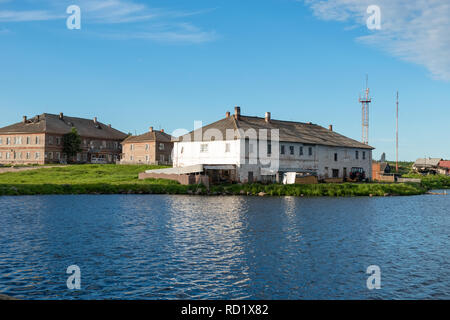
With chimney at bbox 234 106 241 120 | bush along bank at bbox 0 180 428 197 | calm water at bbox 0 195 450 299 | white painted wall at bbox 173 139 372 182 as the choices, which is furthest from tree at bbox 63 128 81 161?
calm water at bbox 0 195 450 299

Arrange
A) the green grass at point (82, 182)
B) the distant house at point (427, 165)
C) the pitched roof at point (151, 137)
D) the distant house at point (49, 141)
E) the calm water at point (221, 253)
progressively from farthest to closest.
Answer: the distant house at point (427, 165) < the pitched roof at point (151, 137) < the distant house at point (49, 141) < the green grass at point (82, 182) < the calm water at point (221, 253)

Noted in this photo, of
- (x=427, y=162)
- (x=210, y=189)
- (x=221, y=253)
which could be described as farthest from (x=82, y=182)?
(x=427, y=162)

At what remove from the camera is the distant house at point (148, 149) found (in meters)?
90.2

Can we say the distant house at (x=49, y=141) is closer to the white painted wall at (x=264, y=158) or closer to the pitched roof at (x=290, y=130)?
the white painted wall at (x=264, y=158)

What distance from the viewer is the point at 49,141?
86438mm

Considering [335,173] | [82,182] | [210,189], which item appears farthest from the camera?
[335,173]

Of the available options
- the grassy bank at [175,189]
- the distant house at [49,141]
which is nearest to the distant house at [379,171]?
the grassy bank at [175,189]

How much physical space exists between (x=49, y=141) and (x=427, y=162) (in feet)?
295

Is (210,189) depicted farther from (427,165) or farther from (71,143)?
(427,165)

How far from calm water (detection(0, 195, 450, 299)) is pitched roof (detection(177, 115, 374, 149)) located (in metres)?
27.6

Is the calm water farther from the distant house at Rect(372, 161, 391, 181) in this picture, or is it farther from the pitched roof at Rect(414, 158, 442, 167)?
the pitched roof at Rect(414, 158, 442, 167)

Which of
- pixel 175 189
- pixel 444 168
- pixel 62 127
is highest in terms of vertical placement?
pixel 62 127

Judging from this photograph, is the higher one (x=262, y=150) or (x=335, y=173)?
(x=262, y=150)

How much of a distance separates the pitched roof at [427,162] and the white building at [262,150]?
50.1 meters
